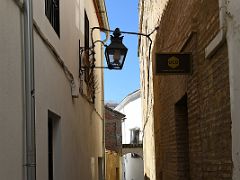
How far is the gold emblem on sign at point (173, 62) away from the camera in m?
6.80

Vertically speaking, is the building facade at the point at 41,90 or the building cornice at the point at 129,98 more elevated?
the building cornice at the point at 129,98

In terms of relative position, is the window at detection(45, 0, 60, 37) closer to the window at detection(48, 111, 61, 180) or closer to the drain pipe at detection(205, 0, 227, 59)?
the window at detection(48, 111, 61, 180)

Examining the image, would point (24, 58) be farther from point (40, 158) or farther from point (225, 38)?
point (225, 38)

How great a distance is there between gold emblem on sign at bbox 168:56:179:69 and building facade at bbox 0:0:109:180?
4.89ft

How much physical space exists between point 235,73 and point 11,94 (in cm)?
192

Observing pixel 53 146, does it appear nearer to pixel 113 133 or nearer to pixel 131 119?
pixel 113 133

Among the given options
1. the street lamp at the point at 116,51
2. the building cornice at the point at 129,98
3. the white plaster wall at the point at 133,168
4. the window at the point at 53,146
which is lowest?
the white plaster wall at the point at 133,168

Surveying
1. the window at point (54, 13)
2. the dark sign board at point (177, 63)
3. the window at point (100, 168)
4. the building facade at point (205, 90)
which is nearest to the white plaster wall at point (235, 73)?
the building facade at point (205, 90)

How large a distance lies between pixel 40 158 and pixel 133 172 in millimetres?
34296

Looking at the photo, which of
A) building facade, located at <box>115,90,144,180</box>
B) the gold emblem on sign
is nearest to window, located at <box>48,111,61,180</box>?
the gold emblem on sign

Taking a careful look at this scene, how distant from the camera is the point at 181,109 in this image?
847 centimetres

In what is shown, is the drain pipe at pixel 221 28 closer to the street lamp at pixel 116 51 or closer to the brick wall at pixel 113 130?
the street lamp at pixel 116 51

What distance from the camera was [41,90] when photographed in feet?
18.1

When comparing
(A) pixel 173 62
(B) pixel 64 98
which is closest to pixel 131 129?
(B) pixel 64 98
